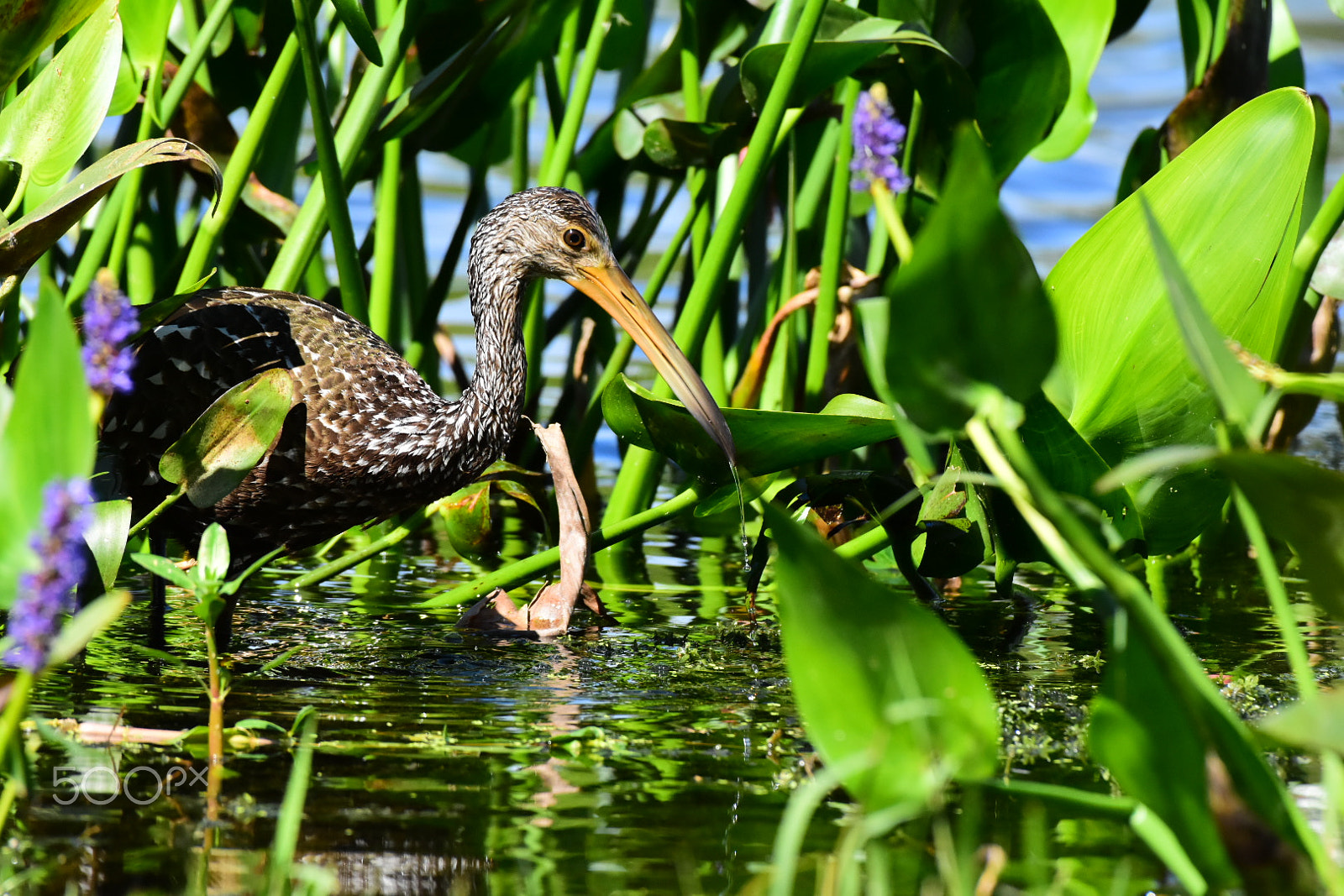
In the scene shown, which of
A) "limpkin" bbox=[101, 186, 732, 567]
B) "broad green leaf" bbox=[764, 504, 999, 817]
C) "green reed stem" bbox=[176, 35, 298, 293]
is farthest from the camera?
"green reed stem" bbox=[176, 35, 298, 293]

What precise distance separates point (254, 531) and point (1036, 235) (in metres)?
10.9

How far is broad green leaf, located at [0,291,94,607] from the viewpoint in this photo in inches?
81.1

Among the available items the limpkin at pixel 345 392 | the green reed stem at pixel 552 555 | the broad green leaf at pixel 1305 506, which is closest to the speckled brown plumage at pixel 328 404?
the limpkin at pixel 345 392

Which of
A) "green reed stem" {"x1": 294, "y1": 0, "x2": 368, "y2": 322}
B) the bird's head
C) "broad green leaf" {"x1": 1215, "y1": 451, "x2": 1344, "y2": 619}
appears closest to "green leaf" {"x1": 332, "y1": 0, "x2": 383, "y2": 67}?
"green reed stem" {"x1": 294, "y1": 0, "x2": 368, "y2": 322}

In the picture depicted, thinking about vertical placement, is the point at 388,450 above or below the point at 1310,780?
above

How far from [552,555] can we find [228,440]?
1.04 m

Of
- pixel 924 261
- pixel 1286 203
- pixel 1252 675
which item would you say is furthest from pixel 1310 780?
pixel 924 261

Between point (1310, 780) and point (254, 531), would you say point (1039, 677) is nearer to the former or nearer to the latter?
point (1310, 780)

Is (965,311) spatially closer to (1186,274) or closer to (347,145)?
(1186,274)

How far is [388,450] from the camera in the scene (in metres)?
4.48

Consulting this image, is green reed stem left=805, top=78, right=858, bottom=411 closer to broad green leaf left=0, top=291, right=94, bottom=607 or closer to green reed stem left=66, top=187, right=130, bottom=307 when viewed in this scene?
green reed stem left=66, top=187, right=130, bottom=307

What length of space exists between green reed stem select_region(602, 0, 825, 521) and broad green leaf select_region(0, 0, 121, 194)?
1718 millimetres

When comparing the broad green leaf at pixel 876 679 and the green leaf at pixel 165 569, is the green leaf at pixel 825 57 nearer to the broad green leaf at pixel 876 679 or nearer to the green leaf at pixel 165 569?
the green leaf at pixel 165 569

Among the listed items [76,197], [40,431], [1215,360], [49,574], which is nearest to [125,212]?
[76,197]
